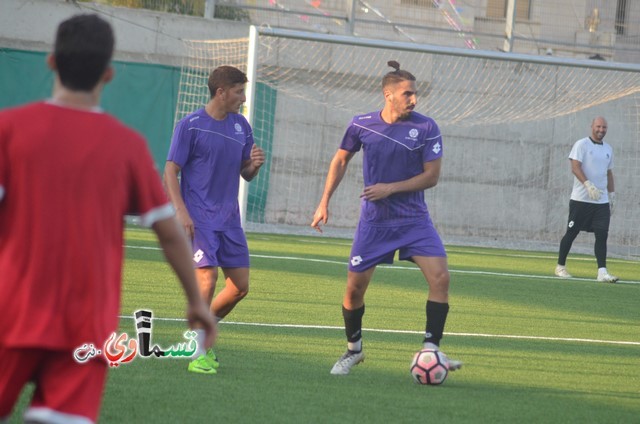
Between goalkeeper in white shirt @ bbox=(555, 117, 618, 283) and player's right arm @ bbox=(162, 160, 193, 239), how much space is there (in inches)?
346

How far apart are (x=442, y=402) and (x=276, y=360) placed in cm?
146

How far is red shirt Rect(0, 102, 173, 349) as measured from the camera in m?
2.95

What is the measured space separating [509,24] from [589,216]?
7.72m

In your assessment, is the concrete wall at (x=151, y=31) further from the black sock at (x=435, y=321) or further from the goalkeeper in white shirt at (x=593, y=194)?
the black sock at (x=435, y=321)

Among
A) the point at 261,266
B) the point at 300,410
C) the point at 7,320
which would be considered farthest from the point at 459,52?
the point at 7,320

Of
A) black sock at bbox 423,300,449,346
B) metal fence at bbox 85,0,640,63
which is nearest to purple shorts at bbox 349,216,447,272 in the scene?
black sock at bbox 423,300,449,346

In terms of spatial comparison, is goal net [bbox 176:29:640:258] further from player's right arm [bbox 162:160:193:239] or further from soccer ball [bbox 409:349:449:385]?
soccer ball [bbox 409:349:449:385]

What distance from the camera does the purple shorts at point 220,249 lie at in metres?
6.79

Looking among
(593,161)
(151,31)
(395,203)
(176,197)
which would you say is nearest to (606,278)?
(593,161)

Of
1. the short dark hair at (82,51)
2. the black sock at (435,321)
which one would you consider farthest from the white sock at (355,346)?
the short dark hair at (82,51)

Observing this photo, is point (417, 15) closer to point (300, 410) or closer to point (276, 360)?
point (276, 360)

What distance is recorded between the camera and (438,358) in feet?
Answer: 21.8

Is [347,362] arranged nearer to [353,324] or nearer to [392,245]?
[353,324]

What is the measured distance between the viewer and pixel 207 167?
22.5 feet
